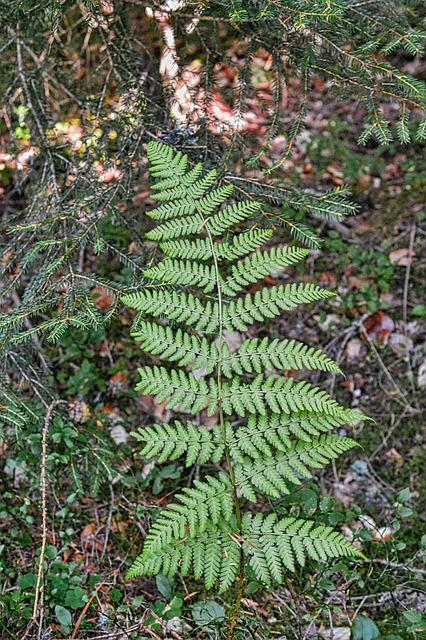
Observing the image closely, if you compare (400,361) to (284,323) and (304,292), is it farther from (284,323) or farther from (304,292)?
(304,292)

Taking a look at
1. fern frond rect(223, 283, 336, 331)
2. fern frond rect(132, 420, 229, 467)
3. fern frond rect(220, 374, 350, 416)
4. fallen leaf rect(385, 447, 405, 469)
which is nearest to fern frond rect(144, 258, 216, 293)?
fern frond rect(223, 283, 336, 331)

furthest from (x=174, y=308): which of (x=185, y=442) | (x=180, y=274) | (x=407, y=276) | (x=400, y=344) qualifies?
(x=407, y=276)

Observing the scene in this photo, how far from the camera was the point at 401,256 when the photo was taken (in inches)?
159

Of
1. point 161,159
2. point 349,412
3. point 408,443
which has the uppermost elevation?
point 161,159

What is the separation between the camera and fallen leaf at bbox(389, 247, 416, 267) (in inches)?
157

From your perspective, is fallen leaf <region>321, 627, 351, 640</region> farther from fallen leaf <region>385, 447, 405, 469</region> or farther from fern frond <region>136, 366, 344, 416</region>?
fern frond <region>136, 366, 344, 416</region>

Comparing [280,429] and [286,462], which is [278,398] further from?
[286,462]

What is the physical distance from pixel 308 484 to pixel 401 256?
195 centimetres

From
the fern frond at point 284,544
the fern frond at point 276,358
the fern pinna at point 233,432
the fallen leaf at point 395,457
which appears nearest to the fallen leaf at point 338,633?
the fern pinna at point 233,432

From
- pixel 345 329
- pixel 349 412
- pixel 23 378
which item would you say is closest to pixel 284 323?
pixel 345 329

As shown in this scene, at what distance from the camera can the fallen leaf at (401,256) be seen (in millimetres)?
3986

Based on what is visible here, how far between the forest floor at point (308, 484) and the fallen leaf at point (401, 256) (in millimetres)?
11

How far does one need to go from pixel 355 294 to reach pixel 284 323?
49 centimetres

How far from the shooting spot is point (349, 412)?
2016mm
